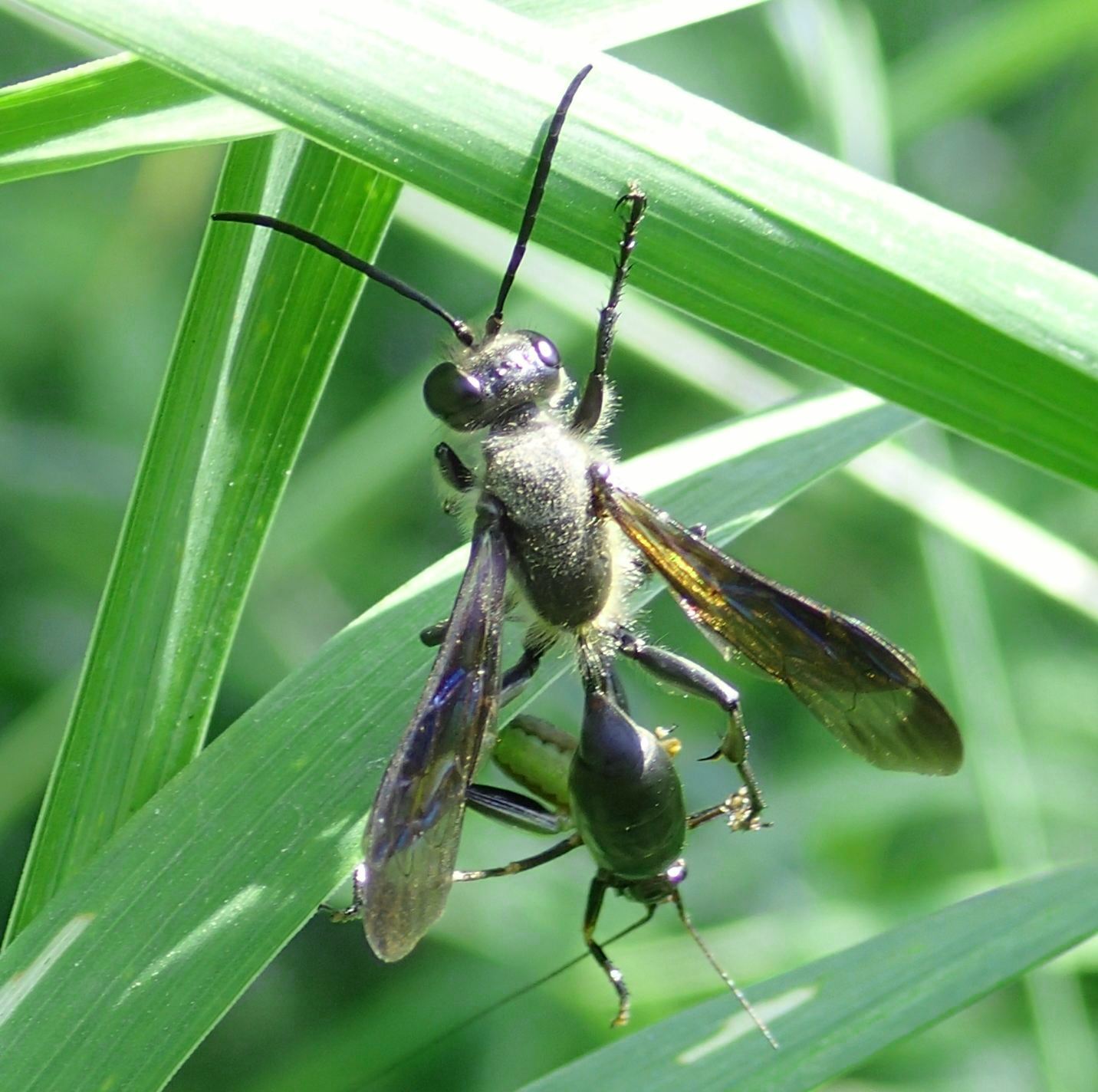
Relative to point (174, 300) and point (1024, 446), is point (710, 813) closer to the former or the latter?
point (1024, 446)

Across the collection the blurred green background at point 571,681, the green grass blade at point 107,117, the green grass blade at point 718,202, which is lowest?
the blurred green background at point 571,681

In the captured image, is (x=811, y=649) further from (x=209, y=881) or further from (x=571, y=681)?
(x=571, y=681)

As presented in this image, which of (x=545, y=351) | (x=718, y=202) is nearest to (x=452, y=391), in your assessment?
(x=545, y=351)

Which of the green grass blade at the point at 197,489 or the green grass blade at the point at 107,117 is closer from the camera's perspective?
the green grass blade at the point at 107,117

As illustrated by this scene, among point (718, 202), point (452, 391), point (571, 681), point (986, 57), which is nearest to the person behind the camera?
point (718, 202)

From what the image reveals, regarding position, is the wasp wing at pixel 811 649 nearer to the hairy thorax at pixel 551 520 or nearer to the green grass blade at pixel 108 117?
the hairy thorax at pixel 551 520

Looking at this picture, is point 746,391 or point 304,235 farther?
point 746,391

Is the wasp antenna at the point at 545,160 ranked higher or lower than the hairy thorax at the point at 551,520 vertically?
higher

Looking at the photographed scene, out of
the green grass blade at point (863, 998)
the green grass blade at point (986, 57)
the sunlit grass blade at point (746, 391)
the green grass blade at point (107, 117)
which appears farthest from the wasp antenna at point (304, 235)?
the green grass blade at point (986, 57)

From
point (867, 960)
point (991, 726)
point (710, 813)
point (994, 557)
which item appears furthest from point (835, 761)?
point (867, 960)
